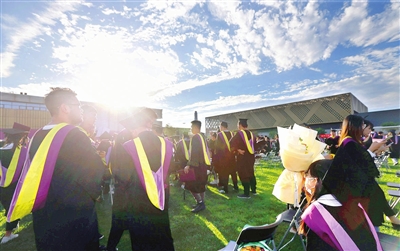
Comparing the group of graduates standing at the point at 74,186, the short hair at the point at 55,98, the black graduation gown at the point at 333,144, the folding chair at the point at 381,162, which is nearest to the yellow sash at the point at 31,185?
the group of graduates standing at the point at 74,186

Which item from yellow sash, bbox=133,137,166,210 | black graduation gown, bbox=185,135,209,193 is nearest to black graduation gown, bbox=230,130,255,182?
black graduation gown, bbox=185,135,209,193

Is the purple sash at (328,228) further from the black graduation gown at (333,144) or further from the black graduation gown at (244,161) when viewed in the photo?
the black graduation gown at (333,144)

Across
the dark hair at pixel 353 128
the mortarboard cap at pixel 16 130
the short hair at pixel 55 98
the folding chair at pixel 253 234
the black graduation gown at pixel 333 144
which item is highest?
the short hair at pixel 55 98

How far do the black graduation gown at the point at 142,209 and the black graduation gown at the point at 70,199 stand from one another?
2.00 ft

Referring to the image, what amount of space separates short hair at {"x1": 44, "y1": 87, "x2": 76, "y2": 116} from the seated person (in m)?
2.59

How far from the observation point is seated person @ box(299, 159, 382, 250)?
158 centimetres

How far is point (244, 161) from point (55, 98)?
499 centimetres

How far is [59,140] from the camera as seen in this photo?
1774mm

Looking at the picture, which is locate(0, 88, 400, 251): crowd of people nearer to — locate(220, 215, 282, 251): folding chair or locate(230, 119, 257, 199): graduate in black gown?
locate(220, 215, 282, 251): folding chair

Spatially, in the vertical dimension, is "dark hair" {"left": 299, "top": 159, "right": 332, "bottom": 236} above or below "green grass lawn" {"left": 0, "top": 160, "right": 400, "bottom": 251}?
above

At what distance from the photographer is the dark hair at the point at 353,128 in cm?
239

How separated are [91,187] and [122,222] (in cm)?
124

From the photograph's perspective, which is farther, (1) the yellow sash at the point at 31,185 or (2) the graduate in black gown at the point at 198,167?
(2) the graduate in black gown at the point at 198,167

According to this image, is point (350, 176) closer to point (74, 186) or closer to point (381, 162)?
point (74, 186)
